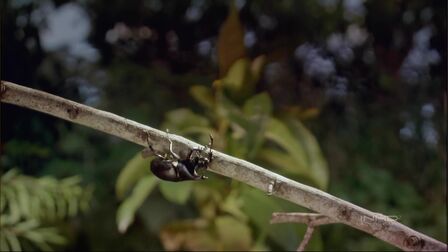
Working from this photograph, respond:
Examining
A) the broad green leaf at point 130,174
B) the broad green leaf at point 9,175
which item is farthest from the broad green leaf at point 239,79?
the broad green leaf at point 9,175

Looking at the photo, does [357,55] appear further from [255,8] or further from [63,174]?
[63,174]

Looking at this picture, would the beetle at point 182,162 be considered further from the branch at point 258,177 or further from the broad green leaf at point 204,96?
the broad green leaf at point 204,96

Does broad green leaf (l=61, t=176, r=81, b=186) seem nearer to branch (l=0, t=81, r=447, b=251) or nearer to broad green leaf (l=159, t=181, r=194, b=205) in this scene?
broad green leaf (l=159, t=181, r=194, b=205)

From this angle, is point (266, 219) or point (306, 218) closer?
point (306, 218)

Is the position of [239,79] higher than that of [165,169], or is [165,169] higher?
[239,79]

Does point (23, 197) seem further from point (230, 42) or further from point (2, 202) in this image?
point (230, 42)

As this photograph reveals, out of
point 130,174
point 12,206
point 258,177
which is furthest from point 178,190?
point 258,177
